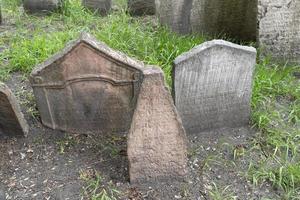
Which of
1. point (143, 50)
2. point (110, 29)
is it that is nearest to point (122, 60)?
point (143, 50)

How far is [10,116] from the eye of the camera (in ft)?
10.1

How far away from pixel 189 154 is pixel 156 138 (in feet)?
1.34

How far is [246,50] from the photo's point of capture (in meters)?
3.07

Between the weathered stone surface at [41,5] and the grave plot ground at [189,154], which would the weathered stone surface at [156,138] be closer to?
the grave plot ground at [189,154]

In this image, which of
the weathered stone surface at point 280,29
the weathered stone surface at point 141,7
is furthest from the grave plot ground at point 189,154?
the weathered stone surface at point 141,7

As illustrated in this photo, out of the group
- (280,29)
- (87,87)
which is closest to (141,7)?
(280,29)

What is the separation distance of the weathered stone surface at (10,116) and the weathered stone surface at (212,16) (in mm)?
1927

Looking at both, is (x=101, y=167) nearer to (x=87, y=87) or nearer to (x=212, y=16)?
(x=87, y=87)

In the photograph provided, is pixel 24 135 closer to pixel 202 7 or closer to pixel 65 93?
pixel 65 93

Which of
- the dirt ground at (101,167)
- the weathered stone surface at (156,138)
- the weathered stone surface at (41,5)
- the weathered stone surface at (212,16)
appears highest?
the weathered stone surface at (41,5)

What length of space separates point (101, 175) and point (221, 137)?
36.3 inches

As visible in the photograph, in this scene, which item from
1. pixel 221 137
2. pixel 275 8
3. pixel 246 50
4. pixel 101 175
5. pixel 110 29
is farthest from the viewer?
Result: pixel 110 29

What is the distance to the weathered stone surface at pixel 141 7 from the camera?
515cm

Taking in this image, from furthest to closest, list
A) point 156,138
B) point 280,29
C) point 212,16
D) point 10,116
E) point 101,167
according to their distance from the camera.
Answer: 1. point 212,16
2. point 280,29
3. point 10,116
4. point 101,167
5. point 156,138
